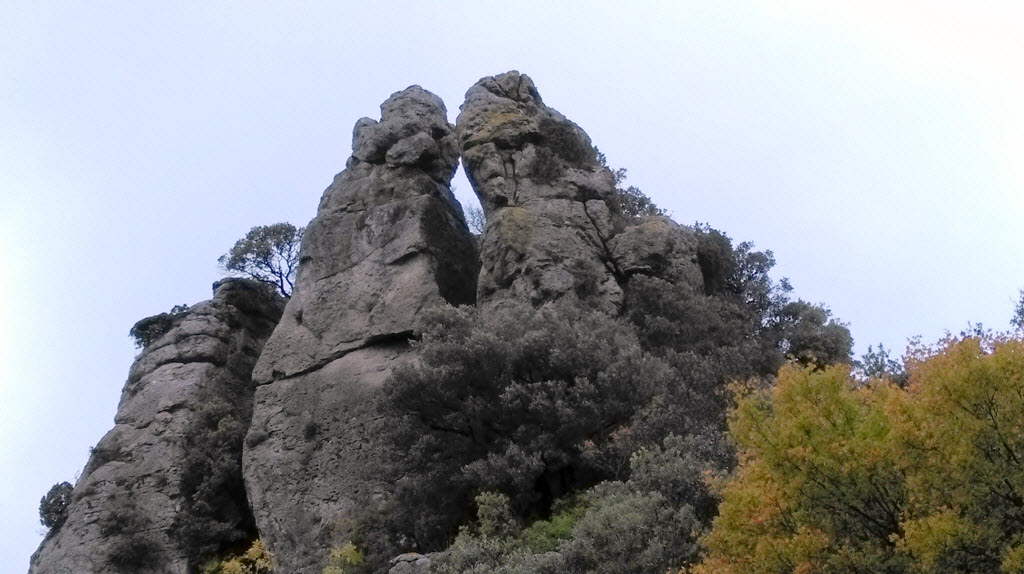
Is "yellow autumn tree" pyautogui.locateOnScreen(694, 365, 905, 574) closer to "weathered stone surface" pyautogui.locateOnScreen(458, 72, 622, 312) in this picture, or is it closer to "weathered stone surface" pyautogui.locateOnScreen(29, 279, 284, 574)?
"weathered stone surface" pyautogui.locateOnScreen(458, 72, 622, 312)

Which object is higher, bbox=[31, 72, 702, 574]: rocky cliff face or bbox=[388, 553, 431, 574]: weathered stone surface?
bbox=[31, 72, 702, 574]: rocky cliff face

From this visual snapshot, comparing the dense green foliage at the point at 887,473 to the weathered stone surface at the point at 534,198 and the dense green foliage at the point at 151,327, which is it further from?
the dense green foliage at the point at 151,327

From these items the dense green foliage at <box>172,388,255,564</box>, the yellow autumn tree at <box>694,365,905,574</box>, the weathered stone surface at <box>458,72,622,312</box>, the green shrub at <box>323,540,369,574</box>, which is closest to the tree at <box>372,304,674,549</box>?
the green shrub at <box>323,540,369,574</box>

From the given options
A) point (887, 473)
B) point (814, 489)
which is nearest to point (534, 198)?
point (814, 489)

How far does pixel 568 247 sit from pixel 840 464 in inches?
762

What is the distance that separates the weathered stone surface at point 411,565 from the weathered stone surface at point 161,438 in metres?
12.5

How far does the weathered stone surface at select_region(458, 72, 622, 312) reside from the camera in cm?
3472

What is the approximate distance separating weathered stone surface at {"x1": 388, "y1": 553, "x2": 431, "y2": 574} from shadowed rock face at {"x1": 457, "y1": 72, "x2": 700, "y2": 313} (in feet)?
35.8

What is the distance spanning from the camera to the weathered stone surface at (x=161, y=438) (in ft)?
115

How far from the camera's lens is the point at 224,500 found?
36625 millimetres

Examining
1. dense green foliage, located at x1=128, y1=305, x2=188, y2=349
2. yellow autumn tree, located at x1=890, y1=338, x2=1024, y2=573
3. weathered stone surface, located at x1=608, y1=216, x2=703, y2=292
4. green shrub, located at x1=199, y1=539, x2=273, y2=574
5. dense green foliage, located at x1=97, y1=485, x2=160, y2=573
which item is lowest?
yellow autumn tree, located at x1=890, y1=338, x2=1024, y2=573

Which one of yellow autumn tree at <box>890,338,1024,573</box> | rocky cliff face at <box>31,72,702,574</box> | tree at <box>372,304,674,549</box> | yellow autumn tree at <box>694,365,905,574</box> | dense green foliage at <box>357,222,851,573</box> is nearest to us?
yellow autumn tree at <box>890,338,1024,573</box>

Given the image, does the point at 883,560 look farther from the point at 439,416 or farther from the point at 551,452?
the point at 439,416

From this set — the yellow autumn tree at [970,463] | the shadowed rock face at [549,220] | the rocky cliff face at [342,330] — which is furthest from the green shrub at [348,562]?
the yellow autumn tree at [970,463]
